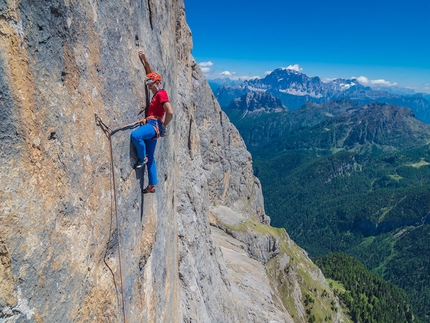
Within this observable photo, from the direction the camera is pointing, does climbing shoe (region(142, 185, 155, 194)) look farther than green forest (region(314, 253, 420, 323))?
No

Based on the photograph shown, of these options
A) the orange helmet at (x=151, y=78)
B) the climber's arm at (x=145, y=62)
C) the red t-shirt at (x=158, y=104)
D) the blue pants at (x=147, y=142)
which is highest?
the climber's arm at (x=145, y=62)

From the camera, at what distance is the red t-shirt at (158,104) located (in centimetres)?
1337

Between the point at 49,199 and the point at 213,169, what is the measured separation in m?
77.7

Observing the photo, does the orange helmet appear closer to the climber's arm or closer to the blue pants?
the climber's arm

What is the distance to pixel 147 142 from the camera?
13.0 m

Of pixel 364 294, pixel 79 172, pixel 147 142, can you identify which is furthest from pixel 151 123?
pixel 364 294

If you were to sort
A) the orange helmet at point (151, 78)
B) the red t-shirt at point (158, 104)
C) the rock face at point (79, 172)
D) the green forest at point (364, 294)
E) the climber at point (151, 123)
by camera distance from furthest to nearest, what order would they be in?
the green forest at point (364, 294) < the orange helmet at point (151, 78) < the red t-shirt at point (158, 104) < the climber at point (151, 123) < the rock face at point (79, 172)

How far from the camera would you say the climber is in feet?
40.8

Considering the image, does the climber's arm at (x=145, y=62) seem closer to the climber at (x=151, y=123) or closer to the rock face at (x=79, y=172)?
the climber at (x=151, y=123)

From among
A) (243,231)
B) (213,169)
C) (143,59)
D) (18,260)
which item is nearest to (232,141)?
(213,169)

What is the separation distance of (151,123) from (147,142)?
32.5 inches

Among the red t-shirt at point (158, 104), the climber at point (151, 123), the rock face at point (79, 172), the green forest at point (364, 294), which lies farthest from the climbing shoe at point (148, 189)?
the green forest at point (364, 294)

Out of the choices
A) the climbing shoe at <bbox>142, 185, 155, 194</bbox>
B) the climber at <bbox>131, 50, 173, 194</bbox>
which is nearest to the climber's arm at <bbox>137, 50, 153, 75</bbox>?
the climber at <bbox>131, 50, 173, 194</bbox>

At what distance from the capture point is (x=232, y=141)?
108 metres
